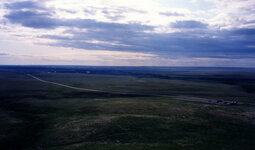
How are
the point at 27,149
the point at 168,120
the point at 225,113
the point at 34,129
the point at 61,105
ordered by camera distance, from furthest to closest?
1. the point at 61,105
2. the point at 225,113
3. the point at 168,120
4. the point at 34,129
5. the point at 27,149

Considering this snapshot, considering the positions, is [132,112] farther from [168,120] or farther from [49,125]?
[49,125]

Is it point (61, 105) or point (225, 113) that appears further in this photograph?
point (61, 105)

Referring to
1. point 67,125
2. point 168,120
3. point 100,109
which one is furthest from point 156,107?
point 67,125

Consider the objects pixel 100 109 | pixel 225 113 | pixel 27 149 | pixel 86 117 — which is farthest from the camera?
pixel 100 109

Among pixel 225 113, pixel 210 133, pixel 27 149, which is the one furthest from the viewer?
pixel 225 113

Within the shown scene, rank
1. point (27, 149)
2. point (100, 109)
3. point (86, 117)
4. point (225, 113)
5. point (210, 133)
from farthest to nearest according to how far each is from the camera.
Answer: point (100, 109) < point (225, 113) < point (86, 117) < point (210, 133) < point (27, 149)

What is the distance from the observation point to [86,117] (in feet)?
148

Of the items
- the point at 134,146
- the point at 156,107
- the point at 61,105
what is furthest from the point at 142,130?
the point at 61,105

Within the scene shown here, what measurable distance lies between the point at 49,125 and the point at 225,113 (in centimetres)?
4176

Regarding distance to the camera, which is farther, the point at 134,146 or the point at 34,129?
the point at 34,129

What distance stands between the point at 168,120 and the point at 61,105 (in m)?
34.9

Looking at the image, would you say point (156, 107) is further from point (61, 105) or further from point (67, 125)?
point (61, 105)

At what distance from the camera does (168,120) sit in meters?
42.3

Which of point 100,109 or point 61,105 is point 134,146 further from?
point 61,105
